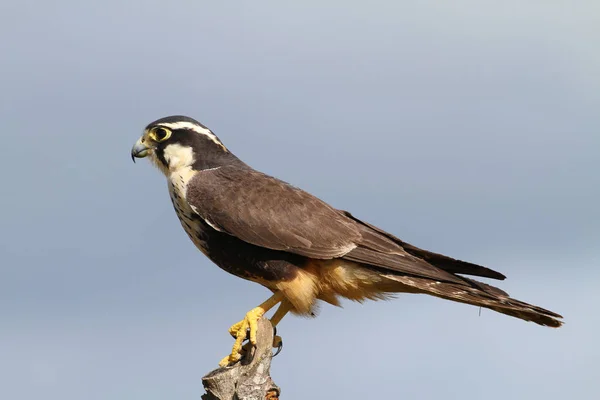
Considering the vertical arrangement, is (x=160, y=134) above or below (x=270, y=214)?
above

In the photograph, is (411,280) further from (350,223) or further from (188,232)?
(188,232)

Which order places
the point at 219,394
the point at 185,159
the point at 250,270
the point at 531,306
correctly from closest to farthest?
the point at 219,394 < the point at 531,306 < the point at 250,270 < the point at 185,159

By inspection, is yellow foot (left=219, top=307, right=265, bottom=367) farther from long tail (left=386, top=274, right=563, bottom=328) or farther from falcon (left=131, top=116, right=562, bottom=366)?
long tail (left=386, top=274, right=563, bottom=328)

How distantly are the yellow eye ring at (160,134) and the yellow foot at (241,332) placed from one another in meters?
2.12

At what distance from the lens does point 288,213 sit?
324 inches

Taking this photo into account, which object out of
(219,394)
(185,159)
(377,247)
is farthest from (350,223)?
(219,394)

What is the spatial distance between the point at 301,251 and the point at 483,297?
1.53 meters

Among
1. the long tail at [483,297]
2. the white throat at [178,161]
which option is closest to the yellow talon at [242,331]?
the long tail at [483,297]

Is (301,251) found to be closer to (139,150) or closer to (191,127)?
(191,127)

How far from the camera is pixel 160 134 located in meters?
8.91

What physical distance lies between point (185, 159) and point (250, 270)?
1.36m

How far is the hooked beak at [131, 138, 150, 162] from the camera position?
8.99 m

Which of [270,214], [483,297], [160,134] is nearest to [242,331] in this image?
[270,214]

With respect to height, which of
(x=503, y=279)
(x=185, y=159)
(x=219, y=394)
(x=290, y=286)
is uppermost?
(x=185, y=159)
